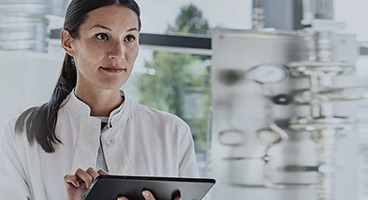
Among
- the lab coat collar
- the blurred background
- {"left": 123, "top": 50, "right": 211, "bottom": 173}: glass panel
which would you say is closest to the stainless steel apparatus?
the blurred background

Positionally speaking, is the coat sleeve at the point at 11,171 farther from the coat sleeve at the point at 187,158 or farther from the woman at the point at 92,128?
the coat sleeve at the point at 187,158

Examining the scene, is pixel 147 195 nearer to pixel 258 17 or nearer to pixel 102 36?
pixel 102 36

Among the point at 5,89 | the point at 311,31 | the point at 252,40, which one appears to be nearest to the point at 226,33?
the point at 252,40

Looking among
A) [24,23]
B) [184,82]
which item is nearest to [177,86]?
[184,82]

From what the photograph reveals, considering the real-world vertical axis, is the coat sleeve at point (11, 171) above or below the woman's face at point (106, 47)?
below

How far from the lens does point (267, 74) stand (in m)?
2.23

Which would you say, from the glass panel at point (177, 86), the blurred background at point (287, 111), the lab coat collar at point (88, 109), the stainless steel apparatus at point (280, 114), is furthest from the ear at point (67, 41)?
the glass panel at point (177, 86)

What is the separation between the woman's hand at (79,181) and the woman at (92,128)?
0.28 feet

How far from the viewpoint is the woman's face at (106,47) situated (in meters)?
1.45

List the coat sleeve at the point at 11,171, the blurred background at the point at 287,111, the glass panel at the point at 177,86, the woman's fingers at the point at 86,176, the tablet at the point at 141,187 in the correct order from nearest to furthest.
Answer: the tablet at the point at 141,187
the woman's fingers at the point at 86,176
the coat sleeve at the point at 11,171
the blurred background at the point at 287,111
the glass panel at the point at 177,86

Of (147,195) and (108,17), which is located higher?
(108,17)

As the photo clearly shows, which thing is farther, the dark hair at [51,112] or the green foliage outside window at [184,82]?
the green foliage outside window at [184,82]

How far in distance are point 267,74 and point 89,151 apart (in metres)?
0.96

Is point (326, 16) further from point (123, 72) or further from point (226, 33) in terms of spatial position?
point (123, 72)
